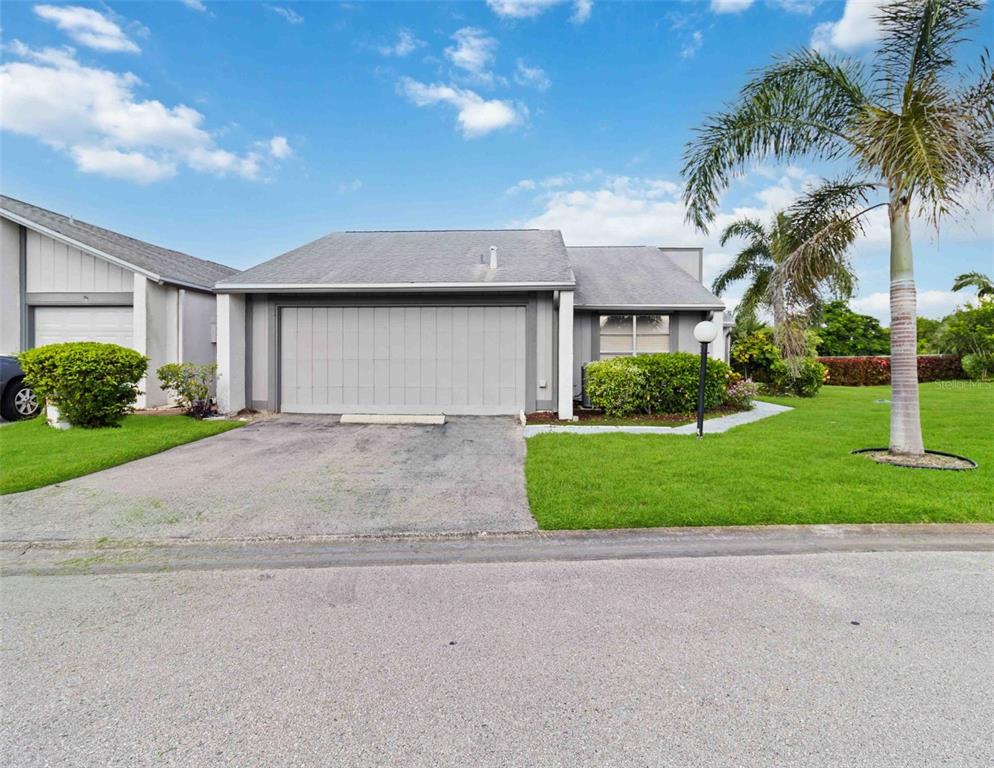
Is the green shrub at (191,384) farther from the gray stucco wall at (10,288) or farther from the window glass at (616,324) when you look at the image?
the window glass at (616,324)

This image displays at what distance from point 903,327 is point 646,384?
439cm

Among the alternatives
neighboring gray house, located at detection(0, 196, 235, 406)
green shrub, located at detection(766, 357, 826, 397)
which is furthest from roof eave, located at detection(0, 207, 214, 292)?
green shrub, located at detection(766, 357, 826, 397)

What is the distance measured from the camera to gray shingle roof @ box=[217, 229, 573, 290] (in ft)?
33.9

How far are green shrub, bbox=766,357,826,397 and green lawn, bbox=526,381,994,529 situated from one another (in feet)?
23.1

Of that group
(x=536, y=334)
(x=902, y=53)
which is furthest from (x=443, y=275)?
(x=902, y=53)

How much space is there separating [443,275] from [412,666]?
9.04 meters

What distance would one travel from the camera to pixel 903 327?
6.71 metres

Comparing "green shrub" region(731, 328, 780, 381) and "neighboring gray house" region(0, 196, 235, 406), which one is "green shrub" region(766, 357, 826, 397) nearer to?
"green shrub" region(731, 328, 780, 381)

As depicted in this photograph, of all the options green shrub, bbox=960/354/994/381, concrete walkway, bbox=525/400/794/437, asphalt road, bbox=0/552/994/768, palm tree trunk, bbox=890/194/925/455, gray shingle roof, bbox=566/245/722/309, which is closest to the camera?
asphalt road, bbox=0/552/994/768

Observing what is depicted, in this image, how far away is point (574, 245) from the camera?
51.6ft

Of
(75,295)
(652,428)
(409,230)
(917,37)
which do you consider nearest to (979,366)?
(917,37)

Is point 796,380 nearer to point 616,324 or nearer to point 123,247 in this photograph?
point 616,324

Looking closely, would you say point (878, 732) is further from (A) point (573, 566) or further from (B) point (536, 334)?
(B) point (536, 334)

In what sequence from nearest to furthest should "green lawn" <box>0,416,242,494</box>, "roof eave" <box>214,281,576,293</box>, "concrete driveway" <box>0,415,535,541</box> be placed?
"concrete driveway" <box>0,415,535,541</box>
"green lawn" <box>0,416,242,494</box>
"roof eave" <box>214,281,576,293</box>
